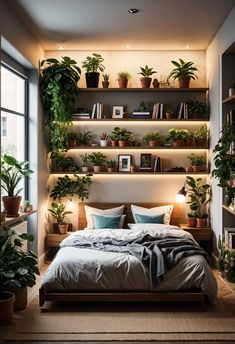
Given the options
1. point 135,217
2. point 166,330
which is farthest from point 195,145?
point 166,330

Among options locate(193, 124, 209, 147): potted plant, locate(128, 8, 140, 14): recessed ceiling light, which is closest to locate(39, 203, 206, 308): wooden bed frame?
locate(193, 124, 209, 147): potted plant

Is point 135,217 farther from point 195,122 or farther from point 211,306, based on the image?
point 211,306

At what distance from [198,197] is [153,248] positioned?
2033 millimetres

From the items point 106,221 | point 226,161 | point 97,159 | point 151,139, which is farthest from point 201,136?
point 106,221

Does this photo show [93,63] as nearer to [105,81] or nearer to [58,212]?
[105,81]

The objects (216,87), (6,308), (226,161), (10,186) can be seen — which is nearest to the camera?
(6,308)

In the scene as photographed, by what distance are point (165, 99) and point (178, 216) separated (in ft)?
5.92

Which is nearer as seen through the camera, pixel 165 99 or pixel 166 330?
pixel 166 330

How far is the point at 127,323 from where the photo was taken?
392cm

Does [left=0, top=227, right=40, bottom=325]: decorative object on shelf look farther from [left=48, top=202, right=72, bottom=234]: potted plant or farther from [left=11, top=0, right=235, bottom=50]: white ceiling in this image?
[left=11, top=0, right=235, bottom=50]: white ceiling

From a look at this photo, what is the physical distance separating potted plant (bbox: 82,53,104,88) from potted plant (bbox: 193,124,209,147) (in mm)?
1668

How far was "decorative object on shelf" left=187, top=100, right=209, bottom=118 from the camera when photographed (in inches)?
249

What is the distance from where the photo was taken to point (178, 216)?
21.5 ft

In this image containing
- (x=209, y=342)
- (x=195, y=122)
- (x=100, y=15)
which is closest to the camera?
(x=209, y=342)
